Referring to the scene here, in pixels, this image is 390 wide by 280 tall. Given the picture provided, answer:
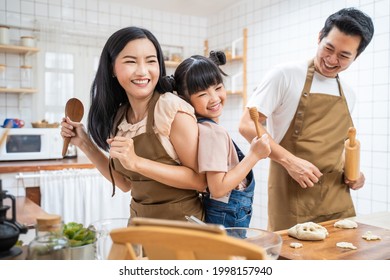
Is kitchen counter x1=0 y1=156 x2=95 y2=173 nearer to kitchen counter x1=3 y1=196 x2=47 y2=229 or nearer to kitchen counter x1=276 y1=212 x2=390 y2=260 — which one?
kitchen counter x1=3 y1=196 x2=47 y2=229

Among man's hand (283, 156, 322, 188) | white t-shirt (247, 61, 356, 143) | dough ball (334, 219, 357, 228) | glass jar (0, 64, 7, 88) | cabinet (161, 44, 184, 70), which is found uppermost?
cabinet (161, 44, 184, 70)

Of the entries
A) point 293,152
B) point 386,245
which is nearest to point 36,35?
point 293,152

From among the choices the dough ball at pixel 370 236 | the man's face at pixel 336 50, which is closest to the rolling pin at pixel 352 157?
the man's face at pixel 336 50

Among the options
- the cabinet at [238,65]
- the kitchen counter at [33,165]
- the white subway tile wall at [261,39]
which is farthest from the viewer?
the cabinet at [238,65]

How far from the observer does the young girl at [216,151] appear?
96 cm

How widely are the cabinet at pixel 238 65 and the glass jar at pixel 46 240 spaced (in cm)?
283

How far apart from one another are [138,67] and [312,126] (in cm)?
76

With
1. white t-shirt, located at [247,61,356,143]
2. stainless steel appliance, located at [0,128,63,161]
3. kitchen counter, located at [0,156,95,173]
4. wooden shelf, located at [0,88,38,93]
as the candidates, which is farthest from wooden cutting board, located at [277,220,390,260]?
wooden shelf, located at [0,88,38,93]

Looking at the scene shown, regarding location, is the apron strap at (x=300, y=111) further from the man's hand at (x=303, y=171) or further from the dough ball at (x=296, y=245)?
the dough ball at (x=296, y=245)

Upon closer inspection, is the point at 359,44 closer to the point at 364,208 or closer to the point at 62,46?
the point at 364,208

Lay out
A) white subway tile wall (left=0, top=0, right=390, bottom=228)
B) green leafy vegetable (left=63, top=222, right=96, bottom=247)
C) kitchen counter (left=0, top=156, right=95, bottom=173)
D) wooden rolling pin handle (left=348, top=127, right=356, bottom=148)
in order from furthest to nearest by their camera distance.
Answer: kitchen counter (left=0, top=156, right=95, bottom=173) → white subway tile wall (left=0, top=0, right=390, bottom=228) → wooden rolling pin handle (left=348, top=127, right=356, bottom=148) → green leafy vegetable (left=63, top=222, right=96, bottom=247)

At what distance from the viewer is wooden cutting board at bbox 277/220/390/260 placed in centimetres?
92

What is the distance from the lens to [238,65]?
3486 millimetres
